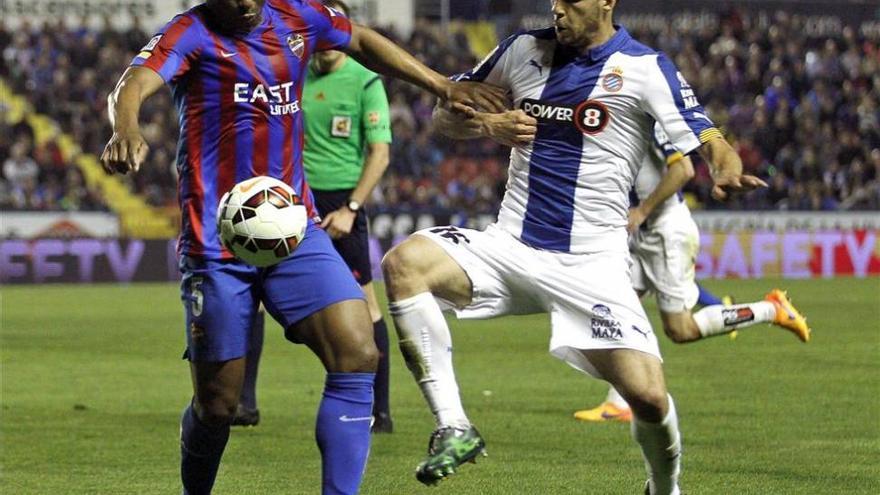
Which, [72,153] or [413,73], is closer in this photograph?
[413,73]

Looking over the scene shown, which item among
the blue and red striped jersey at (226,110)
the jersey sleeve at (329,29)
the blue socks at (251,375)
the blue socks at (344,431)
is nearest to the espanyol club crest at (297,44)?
the blue and red striped jersey at (226,110)

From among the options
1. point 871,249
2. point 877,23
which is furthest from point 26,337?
point 877,23

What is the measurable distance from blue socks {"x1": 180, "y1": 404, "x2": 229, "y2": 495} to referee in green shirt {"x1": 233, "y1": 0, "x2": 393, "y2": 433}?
313 cm

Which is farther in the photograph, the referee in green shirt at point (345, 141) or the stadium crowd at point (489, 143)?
the stadium crowd at point (489, 143)

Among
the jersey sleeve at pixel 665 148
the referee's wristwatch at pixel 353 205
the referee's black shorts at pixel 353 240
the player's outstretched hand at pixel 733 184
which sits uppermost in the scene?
the player's outstretched hand at pixel 733 184

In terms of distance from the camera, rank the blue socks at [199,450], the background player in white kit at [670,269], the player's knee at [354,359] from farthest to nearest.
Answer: the background player in white kit at [670,269], the blue socks at [199,450], the player's knee at [354,359]

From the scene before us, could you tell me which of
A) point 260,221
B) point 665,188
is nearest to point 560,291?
point 260,221

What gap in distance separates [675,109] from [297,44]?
1.57 metres

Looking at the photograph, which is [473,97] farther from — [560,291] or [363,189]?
[363,189]

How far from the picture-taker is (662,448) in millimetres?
6457

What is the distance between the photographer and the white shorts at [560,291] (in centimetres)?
643

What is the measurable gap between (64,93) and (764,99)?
15.0 m

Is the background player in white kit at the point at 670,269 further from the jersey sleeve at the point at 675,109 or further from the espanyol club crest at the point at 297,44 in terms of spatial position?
the espanyol club crest at the point at 297,44

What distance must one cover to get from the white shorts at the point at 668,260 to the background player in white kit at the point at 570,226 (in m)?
3.62
